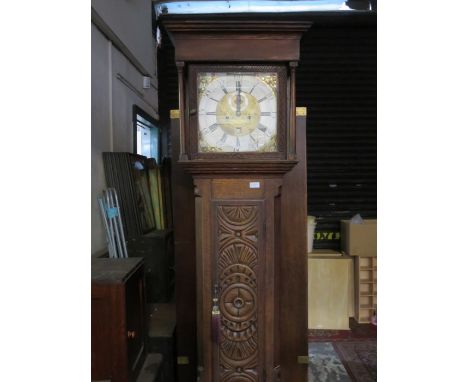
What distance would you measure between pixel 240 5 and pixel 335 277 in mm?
2905

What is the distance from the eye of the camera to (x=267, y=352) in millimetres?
1369

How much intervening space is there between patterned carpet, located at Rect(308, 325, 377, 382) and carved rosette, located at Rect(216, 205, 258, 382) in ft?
3.64

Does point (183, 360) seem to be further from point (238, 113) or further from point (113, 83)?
point (113, 83)

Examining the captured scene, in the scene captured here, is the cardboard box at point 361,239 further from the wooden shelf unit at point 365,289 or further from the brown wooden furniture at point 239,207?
the brown wooden furniture at point 239,207

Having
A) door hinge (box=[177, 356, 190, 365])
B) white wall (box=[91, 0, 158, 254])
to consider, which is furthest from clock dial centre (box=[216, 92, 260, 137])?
door hinge (box=[177, 356, 190, 365])

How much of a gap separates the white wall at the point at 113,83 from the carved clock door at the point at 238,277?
1153mm

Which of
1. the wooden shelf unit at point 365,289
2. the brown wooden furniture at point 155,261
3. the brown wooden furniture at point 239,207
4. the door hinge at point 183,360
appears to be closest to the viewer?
the brown wooden furniture at point 239,207

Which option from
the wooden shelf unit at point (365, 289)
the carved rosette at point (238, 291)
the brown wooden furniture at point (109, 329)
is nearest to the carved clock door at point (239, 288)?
the carved rosette at point (238, 291)

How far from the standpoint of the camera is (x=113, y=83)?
2469mm

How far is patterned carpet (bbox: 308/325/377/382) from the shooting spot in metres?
2.21

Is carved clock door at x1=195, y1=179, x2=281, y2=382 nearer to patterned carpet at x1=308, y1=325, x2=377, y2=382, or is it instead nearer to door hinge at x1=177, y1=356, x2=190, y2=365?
door hinge at x1=177, y1=356, x2=190, y2=365

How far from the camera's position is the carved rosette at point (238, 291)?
1352 millimetres

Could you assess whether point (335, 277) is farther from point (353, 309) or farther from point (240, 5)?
point (240, 5)

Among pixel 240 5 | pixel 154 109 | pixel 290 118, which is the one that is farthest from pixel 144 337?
pixel 240 5
